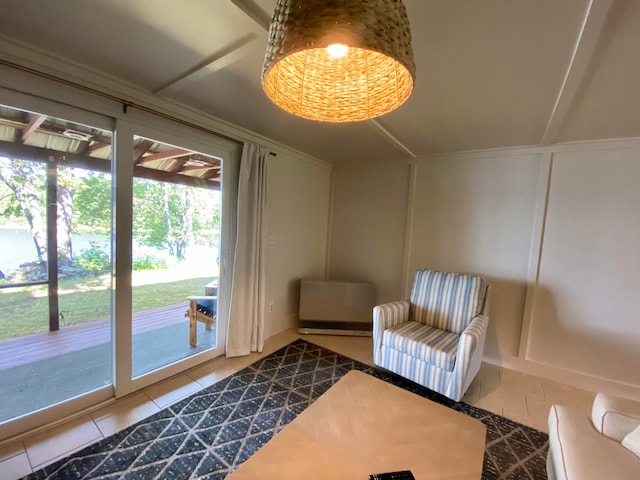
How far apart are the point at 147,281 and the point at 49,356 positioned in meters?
0.70

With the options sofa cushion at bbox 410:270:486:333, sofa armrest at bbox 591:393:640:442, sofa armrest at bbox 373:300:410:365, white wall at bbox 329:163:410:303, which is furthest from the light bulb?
white wall at bbox 329:163:410:303

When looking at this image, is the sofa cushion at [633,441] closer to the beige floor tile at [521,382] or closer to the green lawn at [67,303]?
the beige floor tile at [521,382]

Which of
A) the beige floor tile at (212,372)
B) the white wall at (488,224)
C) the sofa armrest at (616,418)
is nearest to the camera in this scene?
the sofa armrest at (616,418)

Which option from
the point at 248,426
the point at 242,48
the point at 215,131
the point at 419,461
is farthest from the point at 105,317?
the point at 419,461

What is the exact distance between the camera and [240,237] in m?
2.51

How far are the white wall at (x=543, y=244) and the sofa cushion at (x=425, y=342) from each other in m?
0.84

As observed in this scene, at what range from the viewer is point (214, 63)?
4.78 feet

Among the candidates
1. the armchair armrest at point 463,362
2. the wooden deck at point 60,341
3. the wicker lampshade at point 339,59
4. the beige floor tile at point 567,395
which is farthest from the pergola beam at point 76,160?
the beige floor tile at point 567,395

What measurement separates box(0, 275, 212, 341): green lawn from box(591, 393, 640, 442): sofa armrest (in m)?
2.83

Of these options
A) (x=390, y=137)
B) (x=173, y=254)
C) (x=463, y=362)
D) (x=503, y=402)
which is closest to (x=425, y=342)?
(x=463, y=362)

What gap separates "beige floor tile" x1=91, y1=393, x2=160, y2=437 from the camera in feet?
5.49

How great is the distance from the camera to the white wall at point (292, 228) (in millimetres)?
3002

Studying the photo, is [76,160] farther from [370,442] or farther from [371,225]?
[371,225]

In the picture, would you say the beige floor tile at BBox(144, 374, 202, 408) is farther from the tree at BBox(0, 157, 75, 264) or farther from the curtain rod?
the curtain rod
